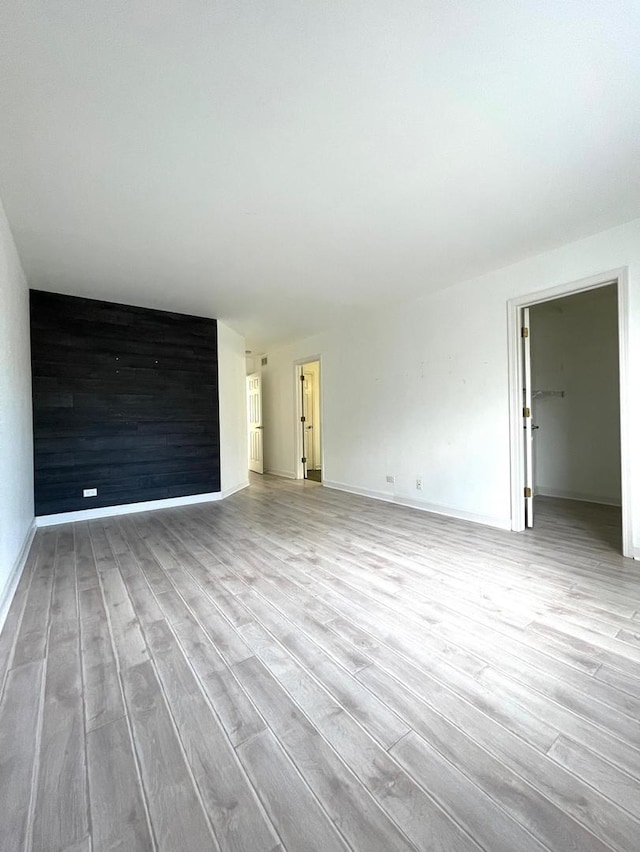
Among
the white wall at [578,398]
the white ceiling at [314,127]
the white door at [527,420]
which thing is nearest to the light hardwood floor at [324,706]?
the white door at [527,420]

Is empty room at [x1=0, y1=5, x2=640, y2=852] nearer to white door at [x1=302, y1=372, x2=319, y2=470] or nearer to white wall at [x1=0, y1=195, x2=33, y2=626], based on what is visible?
white wall at [x1=0, y1=195, x2=33, y2=626]

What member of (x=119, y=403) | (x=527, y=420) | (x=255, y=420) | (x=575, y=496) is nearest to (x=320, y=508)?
(x=527, y=420)

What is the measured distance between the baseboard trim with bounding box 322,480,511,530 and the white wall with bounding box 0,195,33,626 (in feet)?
12.5

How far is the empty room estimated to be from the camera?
3.58ft

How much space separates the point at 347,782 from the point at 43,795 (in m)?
0.88

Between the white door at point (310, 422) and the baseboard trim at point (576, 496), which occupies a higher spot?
the white door at point (310, 422)

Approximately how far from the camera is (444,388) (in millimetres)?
4105

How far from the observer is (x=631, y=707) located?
52.9 inches

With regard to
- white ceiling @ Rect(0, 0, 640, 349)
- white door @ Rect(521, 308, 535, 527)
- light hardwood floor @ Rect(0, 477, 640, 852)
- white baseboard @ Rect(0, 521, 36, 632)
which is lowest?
light hardwood floor @ Rect(0, 477, 640, 852)

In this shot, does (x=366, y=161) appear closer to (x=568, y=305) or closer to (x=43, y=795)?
(x=43, y=795)

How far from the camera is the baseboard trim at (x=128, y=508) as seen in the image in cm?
396

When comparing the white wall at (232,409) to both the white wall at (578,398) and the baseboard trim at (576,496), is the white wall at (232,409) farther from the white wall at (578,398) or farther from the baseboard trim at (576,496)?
the baseboard trim at (576,496)

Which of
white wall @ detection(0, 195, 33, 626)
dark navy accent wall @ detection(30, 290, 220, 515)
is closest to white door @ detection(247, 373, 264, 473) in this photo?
dark navy accent wall @ detection(30, 290, 220, 515)

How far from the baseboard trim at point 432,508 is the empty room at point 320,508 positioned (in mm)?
45
